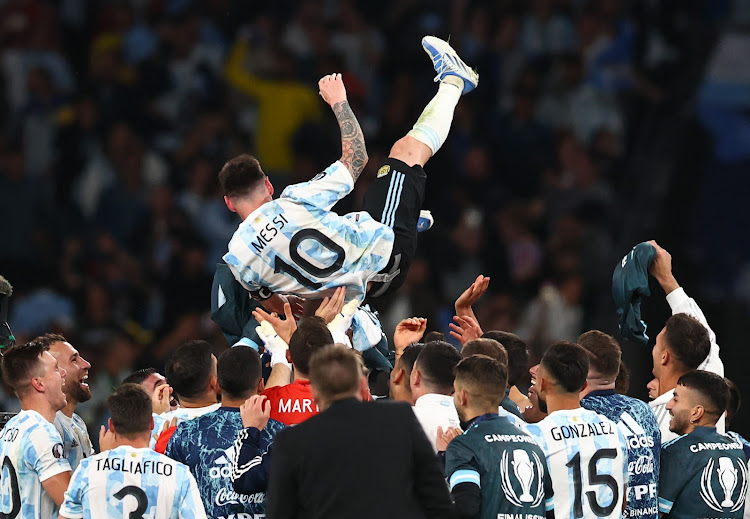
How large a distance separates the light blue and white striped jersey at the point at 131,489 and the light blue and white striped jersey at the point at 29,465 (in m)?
0.45

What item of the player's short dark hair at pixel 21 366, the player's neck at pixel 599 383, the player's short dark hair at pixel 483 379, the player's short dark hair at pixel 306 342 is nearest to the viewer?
the player's short dark hair at pixel 483 379

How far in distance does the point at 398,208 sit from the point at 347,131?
1.65 ft

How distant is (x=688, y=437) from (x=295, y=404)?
178cm

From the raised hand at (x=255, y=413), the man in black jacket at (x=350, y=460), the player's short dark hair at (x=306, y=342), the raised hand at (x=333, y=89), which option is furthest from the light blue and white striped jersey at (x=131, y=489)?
the raised hand at (x=333, y=89)

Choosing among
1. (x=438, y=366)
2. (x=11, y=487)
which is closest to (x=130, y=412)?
(x=11, y=487)

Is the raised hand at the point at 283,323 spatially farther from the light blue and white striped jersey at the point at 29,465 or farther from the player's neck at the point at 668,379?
the player's neck at the point at 668,379

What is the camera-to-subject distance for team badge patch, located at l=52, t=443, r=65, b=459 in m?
5.29

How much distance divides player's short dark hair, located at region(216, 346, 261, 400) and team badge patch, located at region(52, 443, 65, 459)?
782 millimetres

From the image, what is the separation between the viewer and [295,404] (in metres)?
5.12

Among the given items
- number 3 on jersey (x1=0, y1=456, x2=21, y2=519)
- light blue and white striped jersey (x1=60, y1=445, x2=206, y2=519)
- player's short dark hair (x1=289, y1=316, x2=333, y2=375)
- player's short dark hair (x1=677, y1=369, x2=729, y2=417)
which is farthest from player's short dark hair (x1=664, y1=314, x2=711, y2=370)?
number 3 on jersey (x1=0, y1=456, x2=21, y2=519)

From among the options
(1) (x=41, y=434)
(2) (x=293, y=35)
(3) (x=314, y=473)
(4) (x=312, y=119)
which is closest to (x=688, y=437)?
(3) (x=314, y=473)

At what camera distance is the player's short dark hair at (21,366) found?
544 centimetres

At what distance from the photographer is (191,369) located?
5.50 meters

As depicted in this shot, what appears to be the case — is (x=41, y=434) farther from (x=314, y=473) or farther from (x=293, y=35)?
(x=293, y=35)
